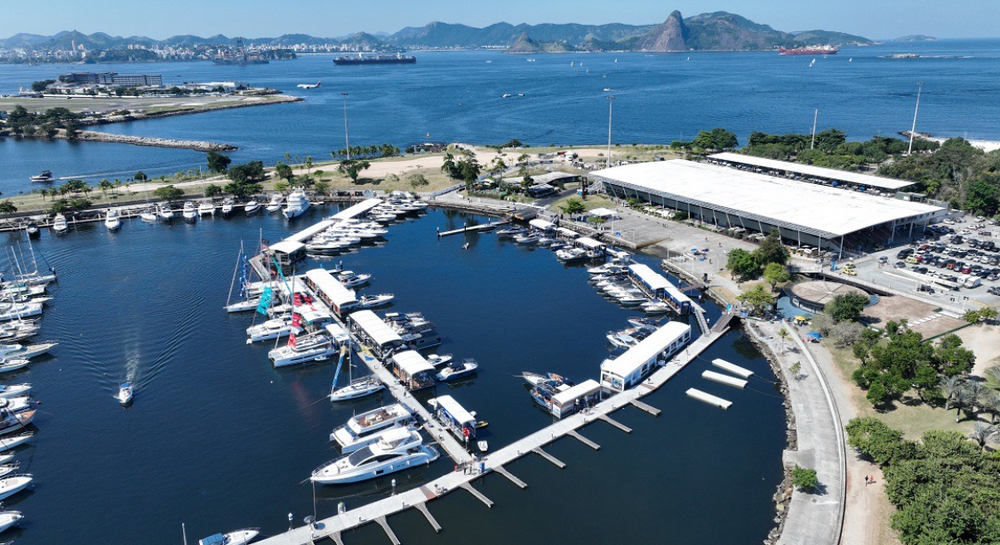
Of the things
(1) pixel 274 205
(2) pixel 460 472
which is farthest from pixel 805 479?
(1) pixel 274 205

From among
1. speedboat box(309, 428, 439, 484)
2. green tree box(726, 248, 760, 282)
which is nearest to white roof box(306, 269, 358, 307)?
speedboat box(309, 428, 439, 484)

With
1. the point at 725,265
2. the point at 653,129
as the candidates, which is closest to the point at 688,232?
the point at 725,265

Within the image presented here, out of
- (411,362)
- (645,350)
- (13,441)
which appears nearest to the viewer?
(13,441)

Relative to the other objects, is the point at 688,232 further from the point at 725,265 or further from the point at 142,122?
the point at 142,122

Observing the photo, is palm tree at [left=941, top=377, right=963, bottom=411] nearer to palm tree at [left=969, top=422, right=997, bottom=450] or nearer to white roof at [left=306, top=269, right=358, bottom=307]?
palm tree at [left=969, top=422, right=997, bottom=450]

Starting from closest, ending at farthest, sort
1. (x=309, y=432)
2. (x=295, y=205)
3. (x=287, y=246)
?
(x=309, y=432) → (x=287, y=246) → (x=295, y=205)

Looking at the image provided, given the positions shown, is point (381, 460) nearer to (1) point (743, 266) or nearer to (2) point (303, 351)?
(2) point (303, 351)

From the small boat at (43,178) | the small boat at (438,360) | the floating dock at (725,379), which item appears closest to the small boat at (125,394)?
the small boat at (438,360)
